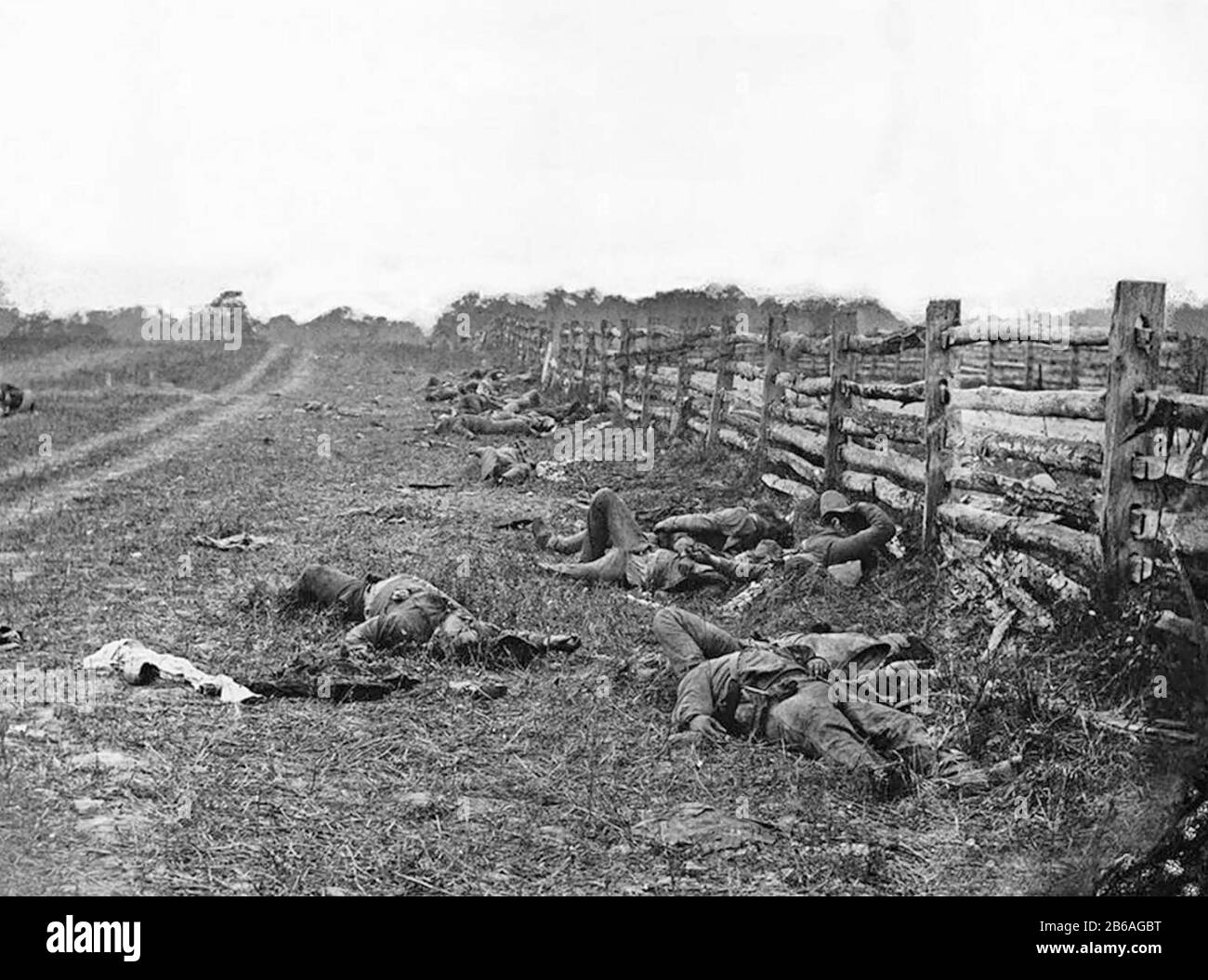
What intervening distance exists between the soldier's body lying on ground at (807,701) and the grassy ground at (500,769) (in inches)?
4.4

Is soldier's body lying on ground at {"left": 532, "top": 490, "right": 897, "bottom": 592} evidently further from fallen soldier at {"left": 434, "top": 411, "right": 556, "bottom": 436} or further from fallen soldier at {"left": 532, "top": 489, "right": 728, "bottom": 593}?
fallen soldier at {"left": 434, "top": 411, "right": 556, "bottom": 436}

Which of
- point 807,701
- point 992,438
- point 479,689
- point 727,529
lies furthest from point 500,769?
point 727,529

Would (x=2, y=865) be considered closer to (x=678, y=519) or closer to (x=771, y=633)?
(x=771, y=633)

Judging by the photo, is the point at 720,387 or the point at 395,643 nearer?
the point at 395,643

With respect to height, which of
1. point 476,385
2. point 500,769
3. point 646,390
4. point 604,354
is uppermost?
point 604,354

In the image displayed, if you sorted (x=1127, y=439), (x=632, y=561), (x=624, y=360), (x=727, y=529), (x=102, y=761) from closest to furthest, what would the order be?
(x=102, y=761), (x=1127, y=439), (x=632, y=561), (x=727, y=529), (x=624, y=360)

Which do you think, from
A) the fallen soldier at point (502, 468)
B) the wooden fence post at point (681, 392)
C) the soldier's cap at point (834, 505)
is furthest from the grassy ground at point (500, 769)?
the wooden fence post at point (681, 392)

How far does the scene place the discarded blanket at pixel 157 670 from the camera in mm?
6117

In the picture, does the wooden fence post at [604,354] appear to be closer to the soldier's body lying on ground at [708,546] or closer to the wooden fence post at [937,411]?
the soldier's body lying on ground at [708,546]

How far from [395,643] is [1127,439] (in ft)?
12.8

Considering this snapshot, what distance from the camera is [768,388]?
40.2ft

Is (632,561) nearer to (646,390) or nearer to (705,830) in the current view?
(705,830)

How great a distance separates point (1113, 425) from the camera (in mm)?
6109

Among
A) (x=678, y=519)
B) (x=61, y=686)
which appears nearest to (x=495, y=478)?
(x=678, y=519)
